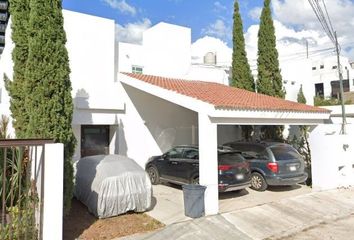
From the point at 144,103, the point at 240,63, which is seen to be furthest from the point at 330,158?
the point at 240,63

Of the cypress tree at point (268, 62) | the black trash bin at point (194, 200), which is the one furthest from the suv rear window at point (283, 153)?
the cypress tree at point (268, 62)

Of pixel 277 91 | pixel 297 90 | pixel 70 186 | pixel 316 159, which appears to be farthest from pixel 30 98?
pixel 297 90

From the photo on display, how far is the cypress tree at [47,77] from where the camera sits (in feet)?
25.0

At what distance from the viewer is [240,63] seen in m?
19.0

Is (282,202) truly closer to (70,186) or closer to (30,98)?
(70,186)

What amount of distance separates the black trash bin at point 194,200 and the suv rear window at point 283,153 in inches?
159

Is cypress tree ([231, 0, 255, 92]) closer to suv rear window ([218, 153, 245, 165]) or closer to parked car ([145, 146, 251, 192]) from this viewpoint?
parked car ([145, 146, 251, 192])

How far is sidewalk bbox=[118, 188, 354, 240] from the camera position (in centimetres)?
784

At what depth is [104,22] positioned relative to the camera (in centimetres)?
1378

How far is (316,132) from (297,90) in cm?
1441

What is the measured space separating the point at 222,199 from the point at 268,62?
10.1m

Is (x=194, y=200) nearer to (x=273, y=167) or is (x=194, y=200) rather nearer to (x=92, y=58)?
(x=273, y=167)

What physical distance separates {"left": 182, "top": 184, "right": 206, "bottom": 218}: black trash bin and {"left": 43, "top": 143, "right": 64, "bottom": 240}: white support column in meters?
3.46

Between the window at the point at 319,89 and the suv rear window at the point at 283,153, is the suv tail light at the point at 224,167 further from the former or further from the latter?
the window at the point at 319,89
